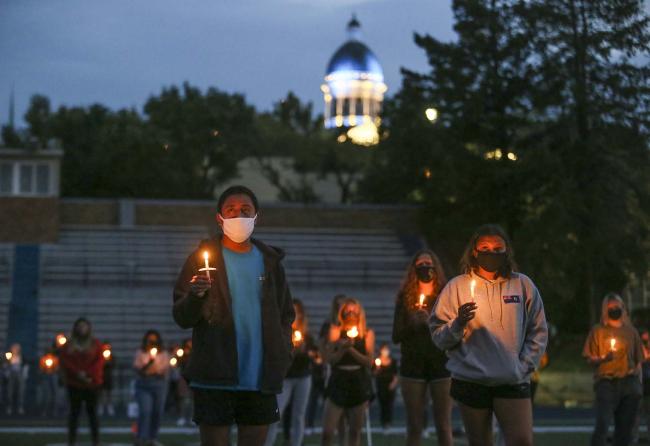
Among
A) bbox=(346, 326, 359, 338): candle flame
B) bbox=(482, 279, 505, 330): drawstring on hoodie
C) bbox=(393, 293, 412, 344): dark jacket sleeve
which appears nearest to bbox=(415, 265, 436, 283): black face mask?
bbox=(393, 293, 412, 344): dark jacket sleeve

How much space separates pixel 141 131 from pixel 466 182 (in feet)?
87.2

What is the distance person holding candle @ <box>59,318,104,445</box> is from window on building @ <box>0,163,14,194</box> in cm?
3507

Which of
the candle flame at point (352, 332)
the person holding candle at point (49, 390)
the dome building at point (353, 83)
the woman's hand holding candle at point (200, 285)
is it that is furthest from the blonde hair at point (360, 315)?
the dome building at point (353, 83)

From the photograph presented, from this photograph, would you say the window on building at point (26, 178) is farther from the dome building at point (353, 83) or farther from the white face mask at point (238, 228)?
the dome building at point (353, 83)

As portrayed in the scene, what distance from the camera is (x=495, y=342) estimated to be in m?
8.48

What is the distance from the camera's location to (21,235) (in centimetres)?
4909

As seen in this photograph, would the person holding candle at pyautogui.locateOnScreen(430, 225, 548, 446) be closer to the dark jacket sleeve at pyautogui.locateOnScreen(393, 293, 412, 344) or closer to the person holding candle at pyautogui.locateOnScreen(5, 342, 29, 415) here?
the dark jacket sleeve at pyautogui.locateOnScreen(393, 293, 412, 344)

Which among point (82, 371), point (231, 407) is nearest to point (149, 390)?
point (82, 371)

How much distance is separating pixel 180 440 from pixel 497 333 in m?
12.5

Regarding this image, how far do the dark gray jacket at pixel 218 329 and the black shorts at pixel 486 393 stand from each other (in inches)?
66.5

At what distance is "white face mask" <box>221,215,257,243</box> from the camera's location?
7.32 meters

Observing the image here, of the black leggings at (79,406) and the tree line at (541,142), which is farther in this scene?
the tree line at (541,142)

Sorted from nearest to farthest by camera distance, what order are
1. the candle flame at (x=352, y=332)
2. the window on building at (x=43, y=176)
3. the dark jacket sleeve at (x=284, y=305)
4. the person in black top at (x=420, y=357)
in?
the dark jacket sleeve at (x=284, y=305) < the person in black top at (x=420, y=357) < the candle flame at (x=352, y=332) < the window on building at (x=43, y=176)

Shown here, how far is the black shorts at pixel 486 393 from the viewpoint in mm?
8500
